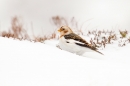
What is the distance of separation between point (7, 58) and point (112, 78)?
5.20 feet

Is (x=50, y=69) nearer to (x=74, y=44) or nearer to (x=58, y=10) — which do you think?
(x=74, y=44)

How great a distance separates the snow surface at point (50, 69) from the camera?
16.9ft

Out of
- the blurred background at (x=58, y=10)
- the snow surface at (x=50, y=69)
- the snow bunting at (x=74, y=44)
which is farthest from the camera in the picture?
the blurred background at (x=58, y=10)

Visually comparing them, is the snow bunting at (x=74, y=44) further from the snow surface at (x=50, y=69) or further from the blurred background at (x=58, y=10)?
the blurred background at (x=58, y=10)

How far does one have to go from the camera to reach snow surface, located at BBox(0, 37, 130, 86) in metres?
5.15

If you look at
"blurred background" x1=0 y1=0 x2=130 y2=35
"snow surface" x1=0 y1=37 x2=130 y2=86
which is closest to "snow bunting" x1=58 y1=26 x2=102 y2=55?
"snow surface" x1=0 y1=37 x2=130 y2=86

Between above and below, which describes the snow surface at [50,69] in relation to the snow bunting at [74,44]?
below

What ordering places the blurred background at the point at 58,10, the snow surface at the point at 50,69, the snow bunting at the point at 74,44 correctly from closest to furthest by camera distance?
the snow surface at the point at 50,69 < the snow bunting at the point at 74,44 < the blurred background at the point at 58,10

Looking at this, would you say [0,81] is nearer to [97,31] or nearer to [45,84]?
[45,84]

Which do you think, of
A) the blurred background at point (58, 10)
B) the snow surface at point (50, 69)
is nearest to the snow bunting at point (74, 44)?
the snow surface at point (50, 69)

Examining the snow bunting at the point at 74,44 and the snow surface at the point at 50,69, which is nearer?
the snow surface at the point at 50,69

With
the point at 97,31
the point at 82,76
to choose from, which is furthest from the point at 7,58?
the point at 97,31

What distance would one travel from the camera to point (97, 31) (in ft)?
33.6

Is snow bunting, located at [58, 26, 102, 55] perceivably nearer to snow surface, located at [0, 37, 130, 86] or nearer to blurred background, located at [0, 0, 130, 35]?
snow surface, located at [0, 37, 130, 86]
